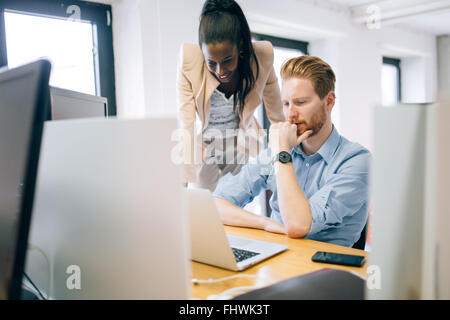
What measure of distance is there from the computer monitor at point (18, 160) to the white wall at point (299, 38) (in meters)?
0.42

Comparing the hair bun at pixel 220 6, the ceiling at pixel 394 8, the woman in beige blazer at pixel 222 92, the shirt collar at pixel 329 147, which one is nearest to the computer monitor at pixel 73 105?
the woman in beige blazer at pixel 222 92

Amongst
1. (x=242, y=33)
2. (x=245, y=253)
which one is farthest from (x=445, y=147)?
(x=242, y=33)

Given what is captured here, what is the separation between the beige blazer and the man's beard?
0.58m

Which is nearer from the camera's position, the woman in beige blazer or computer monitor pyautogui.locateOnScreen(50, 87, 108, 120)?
computer monitor pyautogui.locateOnScreen(50, 87, 108, 120)

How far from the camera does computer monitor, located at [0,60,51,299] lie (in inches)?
17.8

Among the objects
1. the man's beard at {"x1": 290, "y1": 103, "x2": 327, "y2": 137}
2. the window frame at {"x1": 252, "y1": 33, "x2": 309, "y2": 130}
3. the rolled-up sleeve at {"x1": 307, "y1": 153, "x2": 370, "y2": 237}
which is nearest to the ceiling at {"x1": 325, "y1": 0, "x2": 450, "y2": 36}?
the window frame at {"x1": 252, "y1": 33, "x2": 309, "y2": 130}

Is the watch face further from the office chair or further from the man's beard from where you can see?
the office chair

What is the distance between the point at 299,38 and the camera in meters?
4.22

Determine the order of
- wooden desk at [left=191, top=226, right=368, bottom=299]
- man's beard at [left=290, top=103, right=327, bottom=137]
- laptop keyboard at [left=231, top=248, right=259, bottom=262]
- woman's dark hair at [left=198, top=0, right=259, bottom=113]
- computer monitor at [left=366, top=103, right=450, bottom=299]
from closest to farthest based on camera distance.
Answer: computer monitor at [left=366, top=103, right=450, bottom=299], wooden desk at [left=191, top=226, right=368, bottom=299], laptop keyboard at [left=231, top=248, right=259, bottom=262], man's beard at [left=290, top=103, right=327, bottom=137], woman's dark hair at [left=198, top=0, right=259, bottom=113]

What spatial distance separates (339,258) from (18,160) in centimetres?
69

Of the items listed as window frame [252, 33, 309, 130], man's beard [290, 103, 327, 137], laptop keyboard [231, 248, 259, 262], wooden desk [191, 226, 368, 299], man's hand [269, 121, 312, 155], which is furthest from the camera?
window frame [252, 33, 309, 130]

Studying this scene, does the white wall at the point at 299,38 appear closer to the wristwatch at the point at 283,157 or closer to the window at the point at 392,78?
the window at the point at 392,78

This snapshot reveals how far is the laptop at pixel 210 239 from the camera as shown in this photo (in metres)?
0.79

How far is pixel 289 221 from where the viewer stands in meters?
1.11
